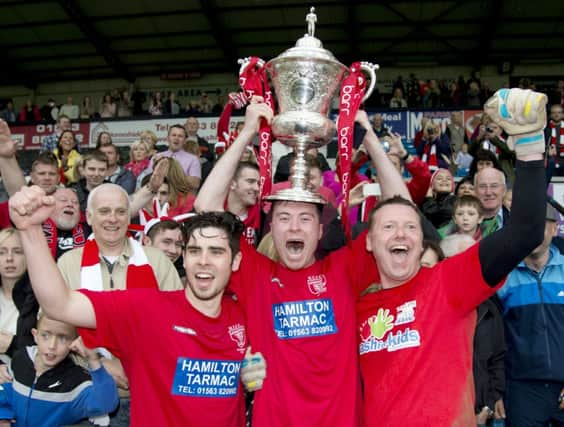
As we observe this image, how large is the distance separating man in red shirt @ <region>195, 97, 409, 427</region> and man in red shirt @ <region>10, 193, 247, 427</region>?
0.15 meters

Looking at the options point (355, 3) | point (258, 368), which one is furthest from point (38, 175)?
point (355, 3)

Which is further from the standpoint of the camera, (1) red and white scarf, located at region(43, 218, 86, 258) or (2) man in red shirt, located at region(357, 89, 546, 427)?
(1) red and white scarf, located at region(43, 218, 86, 258)

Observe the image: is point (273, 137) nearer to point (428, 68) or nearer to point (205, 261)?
point (205, 261)

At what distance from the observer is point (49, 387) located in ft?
10.8

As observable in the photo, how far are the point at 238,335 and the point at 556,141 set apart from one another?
706cm

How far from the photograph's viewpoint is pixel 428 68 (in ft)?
67.5

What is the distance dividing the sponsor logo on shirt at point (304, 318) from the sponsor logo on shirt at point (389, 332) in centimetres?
15

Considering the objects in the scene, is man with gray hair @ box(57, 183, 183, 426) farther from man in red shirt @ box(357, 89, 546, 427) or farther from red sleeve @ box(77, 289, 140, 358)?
man in red shirt @ box(357, 89, 546, 427)

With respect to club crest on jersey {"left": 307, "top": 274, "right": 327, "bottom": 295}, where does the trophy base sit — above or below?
above

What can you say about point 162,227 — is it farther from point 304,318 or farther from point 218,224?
point 304,318

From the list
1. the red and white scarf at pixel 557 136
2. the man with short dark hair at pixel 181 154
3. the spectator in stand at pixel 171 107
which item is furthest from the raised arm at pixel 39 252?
the spectator in stand at pixel 171 107

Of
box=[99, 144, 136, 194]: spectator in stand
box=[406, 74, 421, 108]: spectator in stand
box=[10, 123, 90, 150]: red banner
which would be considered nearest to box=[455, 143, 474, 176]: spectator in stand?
box=[406, 74, 421, 108]: spectator in stand

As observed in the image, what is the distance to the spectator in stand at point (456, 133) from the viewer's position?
→ 12.0 meters

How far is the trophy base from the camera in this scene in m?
2.96
